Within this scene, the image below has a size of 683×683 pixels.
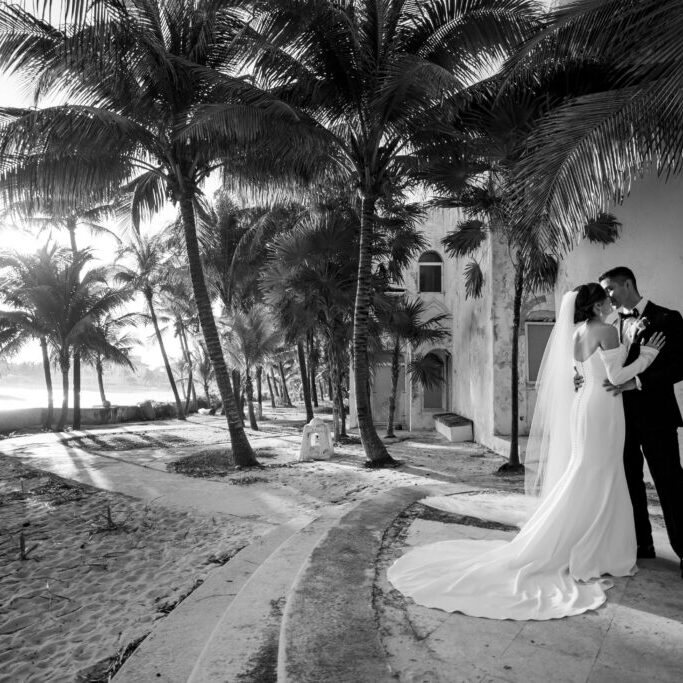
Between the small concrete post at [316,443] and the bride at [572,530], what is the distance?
7978 millimetres

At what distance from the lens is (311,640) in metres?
2.57

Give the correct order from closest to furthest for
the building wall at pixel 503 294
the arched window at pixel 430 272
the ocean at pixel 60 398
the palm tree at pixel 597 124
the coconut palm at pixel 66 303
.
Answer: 1. the palm tree at pixel 597 124
2. the building wall at pixel 503 294
3. the arched window at pixel 430 272
4. the coconut palm at pixel 66 303
5. the ocean at pixel 60 398

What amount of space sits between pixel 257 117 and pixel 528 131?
428cm

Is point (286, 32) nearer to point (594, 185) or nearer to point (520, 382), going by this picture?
point (594, 185)

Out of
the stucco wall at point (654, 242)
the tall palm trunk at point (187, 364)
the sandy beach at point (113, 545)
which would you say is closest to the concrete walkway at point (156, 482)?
the sandy beach at point (113, 545)

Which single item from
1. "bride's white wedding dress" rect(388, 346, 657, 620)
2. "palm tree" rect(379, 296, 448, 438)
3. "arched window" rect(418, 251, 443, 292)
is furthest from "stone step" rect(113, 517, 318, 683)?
"arched window" rect(418, 251, 443, 292)

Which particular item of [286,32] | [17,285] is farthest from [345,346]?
[17,285]

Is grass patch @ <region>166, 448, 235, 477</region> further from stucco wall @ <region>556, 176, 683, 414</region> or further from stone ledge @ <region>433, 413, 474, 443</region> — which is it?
stucco wall @ <region>556, 176, 683, 414</region>

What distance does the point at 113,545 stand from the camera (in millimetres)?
5750

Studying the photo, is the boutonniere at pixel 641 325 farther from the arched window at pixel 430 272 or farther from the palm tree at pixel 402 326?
the arched window at pixel 430 272

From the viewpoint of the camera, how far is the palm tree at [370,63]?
27.7ft

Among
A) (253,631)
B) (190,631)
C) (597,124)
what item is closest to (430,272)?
(597,124)

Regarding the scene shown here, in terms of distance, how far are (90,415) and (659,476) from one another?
2700 centimetres

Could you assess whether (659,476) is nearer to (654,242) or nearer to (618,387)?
(618,387)
